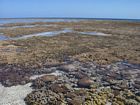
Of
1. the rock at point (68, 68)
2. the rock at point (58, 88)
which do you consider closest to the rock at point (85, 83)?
the rock at point (58, 88)

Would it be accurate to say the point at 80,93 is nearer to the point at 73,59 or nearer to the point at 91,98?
the point at 91,98

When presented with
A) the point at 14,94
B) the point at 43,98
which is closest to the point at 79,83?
the point at 43,98

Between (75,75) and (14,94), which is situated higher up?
(14,94)

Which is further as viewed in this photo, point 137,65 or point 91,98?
point 137,65

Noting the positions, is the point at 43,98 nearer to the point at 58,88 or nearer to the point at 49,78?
the point at 58,88

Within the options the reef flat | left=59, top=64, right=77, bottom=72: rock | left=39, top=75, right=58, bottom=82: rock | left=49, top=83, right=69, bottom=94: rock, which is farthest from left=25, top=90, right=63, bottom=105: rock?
left=59, top=64, right=77, bottom=72: rock

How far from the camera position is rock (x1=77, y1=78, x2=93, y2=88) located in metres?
15.8

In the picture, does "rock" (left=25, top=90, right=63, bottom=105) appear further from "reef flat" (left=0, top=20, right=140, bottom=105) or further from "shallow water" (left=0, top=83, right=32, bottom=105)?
"shallow water" (left=0, top=83, right=32, bottom=105)

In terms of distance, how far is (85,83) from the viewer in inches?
640

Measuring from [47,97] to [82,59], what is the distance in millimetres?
10663

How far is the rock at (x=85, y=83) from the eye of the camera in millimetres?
15828

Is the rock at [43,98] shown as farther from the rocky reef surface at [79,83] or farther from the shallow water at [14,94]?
the shallow water at [14,94]

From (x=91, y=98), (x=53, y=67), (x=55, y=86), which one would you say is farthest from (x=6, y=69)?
(x=91, y=98)

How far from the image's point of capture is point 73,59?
2397 centimetres
